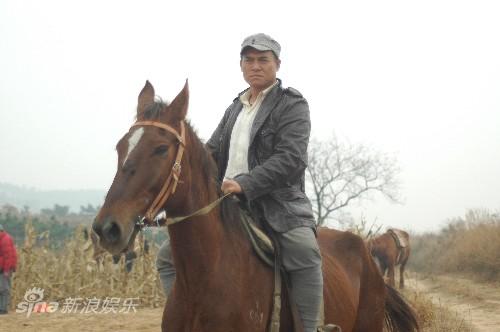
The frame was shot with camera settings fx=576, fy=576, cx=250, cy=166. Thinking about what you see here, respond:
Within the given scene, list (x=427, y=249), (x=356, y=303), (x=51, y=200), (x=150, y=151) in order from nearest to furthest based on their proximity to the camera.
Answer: (x=150, y=151), (x=356, y=303), (x=427, y=249), (x=51, y=200)

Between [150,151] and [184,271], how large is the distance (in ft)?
2.41

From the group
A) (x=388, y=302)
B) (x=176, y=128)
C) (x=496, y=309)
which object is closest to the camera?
(x=176, y=128)

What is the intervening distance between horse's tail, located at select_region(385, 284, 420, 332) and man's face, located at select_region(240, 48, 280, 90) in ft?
8.21

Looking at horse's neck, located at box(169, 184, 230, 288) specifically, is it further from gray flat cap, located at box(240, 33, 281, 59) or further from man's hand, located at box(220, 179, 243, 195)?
gray flat cap, located at box(240, 33, 281, 59)

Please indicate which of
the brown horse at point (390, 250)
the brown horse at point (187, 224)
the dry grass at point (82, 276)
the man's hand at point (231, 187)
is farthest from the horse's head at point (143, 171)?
the brown horse at point (390, 250)

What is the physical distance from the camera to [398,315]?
203 inches

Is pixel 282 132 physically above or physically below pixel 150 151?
above

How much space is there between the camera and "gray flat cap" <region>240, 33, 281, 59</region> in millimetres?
3562

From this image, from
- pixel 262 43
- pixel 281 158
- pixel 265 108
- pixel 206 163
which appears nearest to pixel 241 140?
pixel 265 108

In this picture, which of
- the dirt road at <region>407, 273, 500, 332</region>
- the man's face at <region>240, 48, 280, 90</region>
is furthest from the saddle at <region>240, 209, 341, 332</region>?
the dirt road at <region>407, 273, 500, 332</region>

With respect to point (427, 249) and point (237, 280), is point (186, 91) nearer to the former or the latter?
point (237, 280)

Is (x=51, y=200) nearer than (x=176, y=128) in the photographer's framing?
No

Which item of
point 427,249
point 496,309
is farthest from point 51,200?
point 496,309

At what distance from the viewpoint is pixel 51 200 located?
18750 cm
